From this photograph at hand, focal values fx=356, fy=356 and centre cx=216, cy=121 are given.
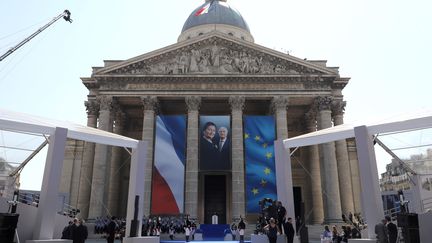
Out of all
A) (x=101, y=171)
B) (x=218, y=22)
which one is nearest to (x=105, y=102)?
(x=101, y=171)

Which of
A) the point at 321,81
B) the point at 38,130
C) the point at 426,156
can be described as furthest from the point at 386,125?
the point at 321,81

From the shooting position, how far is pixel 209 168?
90.8 ft

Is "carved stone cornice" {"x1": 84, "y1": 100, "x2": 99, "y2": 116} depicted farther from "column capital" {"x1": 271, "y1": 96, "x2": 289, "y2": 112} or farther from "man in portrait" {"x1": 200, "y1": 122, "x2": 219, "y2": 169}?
"column capital" {"x1": 271, "y1": 96, "x2": 289, "y2": 112}

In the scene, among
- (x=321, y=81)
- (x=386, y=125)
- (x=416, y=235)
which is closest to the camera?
(x=416, y=235)

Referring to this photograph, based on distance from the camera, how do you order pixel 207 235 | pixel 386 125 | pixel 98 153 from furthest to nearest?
pixel 98 153
pixel 207 235
pixel 386 125

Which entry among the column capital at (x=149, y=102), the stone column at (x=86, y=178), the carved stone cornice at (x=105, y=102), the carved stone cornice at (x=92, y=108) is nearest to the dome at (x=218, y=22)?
the column capital at (x=149, y=102)

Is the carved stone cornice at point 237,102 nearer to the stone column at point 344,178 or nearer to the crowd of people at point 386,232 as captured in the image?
the stone column at point 344,178

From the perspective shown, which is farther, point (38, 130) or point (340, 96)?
point (340, 96)

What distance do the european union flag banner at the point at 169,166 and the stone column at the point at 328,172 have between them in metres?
11.4

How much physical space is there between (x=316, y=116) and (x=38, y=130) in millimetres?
24602

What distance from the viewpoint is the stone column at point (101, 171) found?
27375mm

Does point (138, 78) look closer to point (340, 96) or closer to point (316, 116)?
point (316, 116)

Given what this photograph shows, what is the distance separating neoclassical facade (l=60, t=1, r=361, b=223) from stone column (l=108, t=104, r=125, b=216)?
0.30ft

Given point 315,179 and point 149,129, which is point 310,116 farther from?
point 149,129
